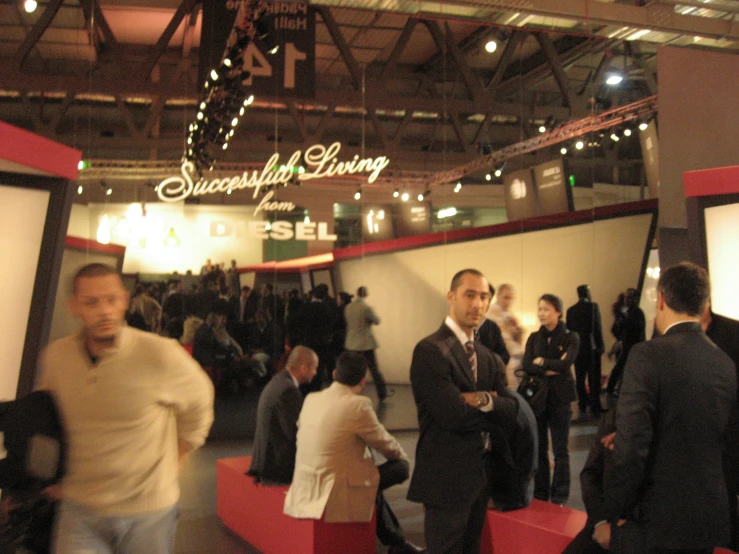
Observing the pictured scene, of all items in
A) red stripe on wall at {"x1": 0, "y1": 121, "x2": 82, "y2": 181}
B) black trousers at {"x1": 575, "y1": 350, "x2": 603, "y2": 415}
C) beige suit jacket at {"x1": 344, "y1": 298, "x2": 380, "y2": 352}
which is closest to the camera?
red stripe on wall at {"x1": 0, "y1": 121, "x2": 82, "y2": 181}

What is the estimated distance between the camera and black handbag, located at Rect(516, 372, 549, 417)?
5176mm

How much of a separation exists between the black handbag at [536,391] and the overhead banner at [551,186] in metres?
2.42

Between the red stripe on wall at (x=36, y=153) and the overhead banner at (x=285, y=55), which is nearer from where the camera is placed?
the red stripe on wall at (x=36, y=153)

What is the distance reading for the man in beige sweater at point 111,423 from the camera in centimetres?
211

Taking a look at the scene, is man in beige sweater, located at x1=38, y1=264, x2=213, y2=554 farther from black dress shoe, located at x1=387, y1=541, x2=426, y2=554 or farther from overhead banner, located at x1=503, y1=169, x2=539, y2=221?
overhead banner, located at x1=503, y1=169, x2=539, y2=221

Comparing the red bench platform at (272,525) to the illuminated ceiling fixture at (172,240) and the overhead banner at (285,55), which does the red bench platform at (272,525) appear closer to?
the illuminated ceiling fixture at (172,240)

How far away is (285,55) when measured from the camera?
21.4ft

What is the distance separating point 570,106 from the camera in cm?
729

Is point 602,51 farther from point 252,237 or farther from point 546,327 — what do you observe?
point 252,237

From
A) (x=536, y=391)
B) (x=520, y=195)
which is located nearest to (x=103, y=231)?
(x=536, y=391)

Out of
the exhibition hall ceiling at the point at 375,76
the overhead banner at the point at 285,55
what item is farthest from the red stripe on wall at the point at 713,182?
the overhead banner at the point at 285,55

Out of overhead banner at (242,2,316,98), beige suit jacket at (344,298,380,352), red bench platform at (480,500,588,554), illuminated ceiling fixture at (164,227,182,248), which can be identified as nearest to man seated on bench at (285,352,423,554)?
red bench platform at (480,500,588,554)

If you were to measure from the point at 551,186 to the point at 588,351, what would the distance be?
5.21 ft

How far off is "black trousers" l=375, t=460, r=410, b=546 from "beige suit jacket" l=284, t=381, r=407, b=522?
0.26m
